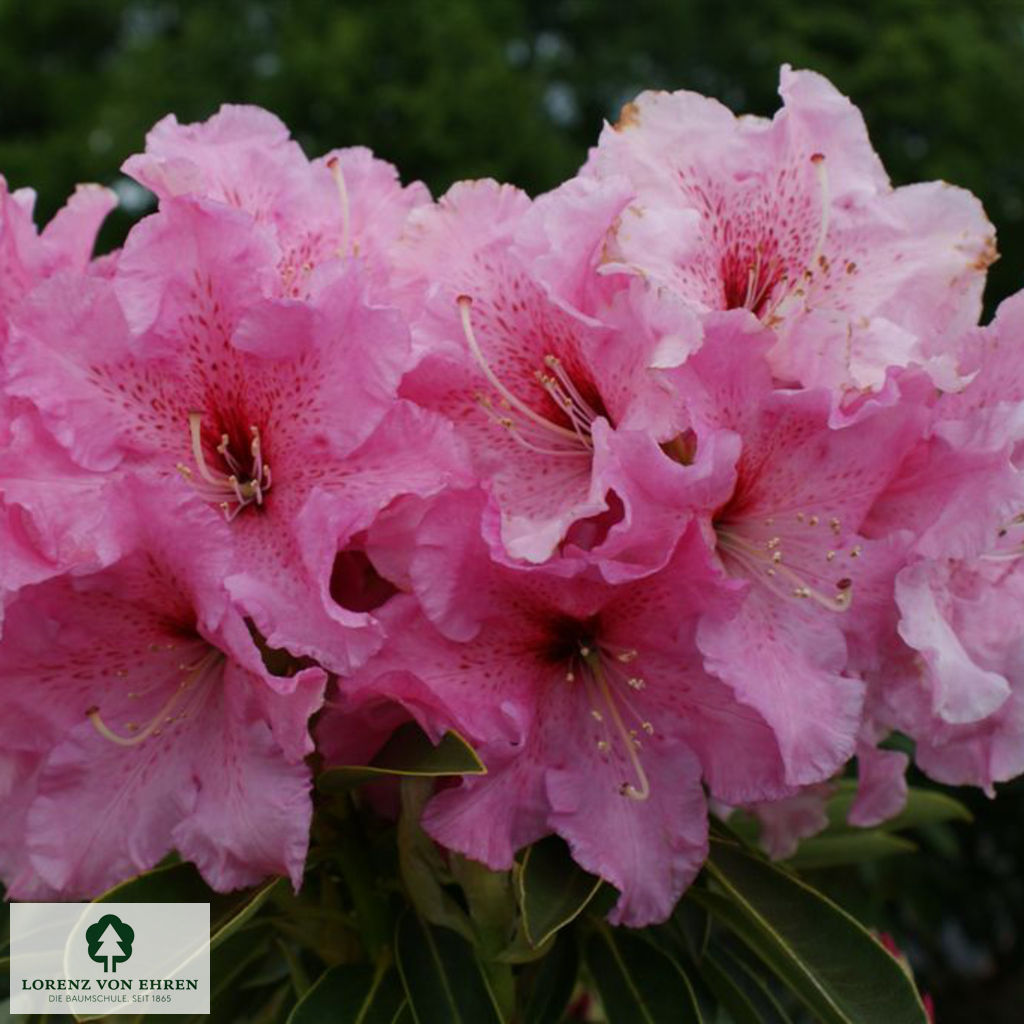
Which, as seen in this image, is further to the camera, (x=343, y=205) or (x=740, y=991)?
(x=740, y=991)

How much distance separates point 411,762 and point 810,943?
0.30 metres

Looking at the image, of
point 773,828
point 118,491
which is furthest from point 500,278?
point 773,828

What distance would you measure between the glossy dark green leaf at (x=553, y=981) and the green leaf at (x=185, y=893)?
214mm

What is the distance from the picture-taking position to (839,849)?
129cm

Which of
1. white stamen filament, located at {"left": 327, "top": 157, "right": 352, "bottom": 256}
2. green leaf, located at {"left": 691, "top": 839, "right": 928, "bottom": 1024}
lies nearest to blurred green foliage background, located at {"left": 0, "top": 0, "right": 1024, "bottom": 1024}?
white stamen filament, located at {"left": 327, "top": 157, "right": 352, "bottom": 256}

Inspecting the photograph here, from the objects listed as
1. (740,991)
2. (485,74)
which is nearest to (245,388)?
(740,991)

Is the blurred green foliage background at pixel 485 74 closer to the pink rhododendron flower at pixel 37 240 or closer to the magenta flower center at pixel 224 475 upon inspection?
the pink rhododendron flower at pixel 37 240

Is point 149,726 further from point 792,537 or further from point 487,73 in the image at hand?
point 487,73

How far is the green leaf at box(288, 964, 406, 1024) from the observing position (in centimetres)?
100

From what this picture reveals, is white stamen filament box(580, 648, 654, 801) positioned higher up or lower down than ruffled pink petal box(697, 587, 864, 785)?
lower down

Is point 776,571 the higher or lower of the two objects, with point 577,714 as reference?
higher

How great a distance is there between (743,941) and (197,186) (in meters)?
0.68

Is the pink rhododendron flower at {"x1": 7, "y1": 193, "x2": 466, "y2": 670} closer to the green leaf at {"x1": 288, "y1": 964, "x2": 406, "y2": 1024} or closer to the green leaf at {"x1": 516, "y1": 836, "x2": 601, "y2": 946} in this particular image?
the green leaf at {"x1": 516, "y1": 836, "x2": 601, "y2": 946}

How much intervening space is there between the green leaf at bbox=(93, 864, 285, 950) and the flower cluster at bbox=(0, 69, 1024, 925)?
6cm
